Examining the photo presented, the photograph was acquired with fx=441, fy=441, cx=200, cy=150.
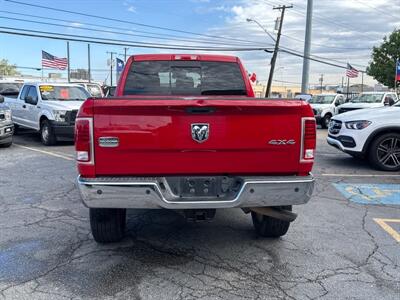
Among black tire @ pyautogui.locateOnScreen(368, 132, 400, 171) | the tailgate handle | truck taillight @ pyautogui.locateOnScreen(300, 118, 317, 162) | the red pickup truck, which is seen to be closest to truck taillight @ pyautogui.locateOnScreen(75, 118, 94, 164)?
the red pickup truck

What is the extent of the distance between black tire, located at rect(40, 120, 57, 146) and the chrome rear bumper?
963 centimetres

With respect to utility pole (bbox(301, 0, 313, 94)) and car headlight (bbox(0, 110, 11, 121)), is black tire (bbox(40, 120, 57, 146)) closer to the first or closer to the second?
car headlight (bbox(0, 110, 11, 121))

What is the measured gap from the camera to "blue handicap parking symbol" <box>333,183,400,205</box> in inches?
271

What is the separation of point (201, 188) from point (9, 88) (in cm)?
1531

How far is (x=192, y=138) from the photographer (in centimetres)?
380

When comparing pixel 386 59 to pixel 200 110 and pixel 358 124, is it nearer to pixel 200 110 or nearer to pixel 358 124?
pixel 358 124

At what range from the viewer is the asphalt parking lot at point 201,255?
3721mm

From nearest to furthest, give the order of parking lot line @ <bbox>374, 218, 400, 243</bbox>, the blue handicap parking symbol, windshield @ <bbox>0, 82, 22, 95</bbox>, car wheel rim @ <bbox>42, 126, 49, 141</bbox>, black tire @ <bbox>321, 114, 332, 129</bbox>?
1. parking lot line @ <bbox>374, 218, 400, 243</bbox>
2. the blue handicap parking symbol
3. car wheel rim @ <bbox>42, 126, 49, 141</bbox>
4. windshield @ <bbox>0, 82, 22, 95</bbox>
5. black tire @ <bbox>321, 114, 332, 129</bbox>

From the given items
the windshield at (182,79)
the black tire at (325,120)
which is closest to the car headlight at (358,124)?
the windshield at (182,79)

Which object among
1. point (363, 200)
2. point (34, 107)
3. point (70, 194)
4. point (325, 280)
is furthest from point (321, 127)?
point (325, 280)

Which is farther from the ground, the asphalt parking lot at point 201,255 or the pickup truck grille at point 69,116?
the pickup truck grille at point 69,116

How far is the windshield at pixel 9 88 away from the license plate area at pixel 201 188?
14.5 metres

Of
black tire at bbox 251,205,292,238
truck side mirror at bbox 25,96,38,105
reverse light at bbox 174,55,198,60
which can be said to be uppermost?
reverse light at bbox 174,55,198,60

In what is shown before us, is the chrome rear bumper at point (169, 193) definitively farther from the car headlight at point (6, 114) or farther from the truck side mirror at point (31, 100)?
the truck side mirror at point (31, 100)
